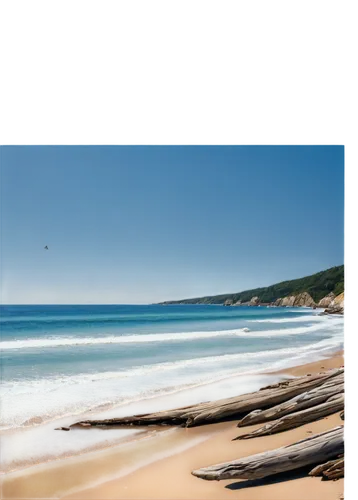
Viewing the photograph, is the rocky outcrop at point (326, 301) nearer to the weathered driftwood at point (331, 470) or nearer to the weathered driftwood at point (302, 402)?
the weathered driftwood at point (302, 402)

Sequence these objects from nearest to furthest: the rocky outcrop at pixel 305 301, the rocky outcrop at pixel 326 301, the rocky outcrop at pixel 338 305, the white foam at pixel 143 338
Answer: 1. the rocky outcrop at pixel 338 305
2. the rocky outcrop at pixel 326 301
3. the rocky outcrop at pixel 305 301
4. the white foam at pixel 143 338

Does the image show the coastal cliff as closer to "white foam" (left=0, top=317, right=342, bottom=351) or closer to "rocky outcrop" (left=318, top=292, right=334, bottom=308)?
"rocky outcrop" (left=318, top=292, right=334, bottom=308)

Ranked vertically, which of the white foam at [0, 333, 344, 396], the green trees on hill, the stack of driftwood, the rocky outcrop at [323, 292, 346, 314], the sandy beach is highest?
the green trees on hill

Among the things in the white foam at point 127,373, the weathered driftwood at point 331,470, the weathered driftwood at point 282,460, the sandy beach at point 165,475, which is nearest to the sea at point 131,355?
the white foam at point 127,373

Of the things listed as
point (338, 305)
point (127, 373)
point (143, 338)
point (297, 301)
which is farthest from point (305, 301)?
point (127, 373)

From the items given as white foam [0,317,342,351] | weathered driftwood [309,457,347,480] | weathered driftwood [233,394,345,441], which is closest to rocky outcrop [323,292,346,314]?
white foam [0,317,342,351]
